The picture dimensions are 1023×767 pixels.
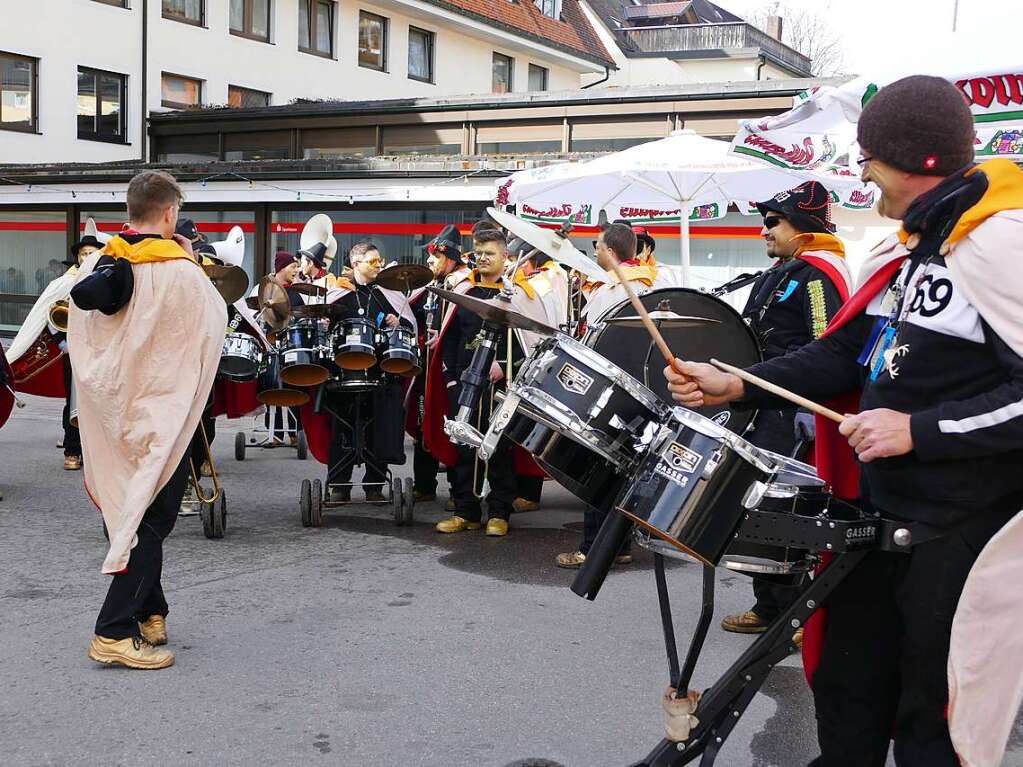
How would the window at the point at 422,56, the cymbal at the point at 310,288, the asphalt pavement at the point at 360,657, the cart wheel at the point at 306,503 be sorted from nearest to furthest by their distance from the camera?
the asphalt pavement at the point at 360,657
the cart wheel at the point at 306,503
the cymbal at the point at 310,288
the window at the point at 422,56

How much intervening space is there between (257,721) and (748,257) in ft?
38.5

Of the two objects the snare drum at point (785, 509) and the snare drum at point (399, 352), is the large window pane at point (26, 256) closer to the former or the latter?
the snare drum at point (399, 352)

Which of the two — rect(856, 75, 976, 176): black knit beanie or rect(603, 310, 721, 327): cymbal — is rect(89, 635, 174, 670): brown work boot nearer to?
rect(603, 310, 721, 327): cymbal

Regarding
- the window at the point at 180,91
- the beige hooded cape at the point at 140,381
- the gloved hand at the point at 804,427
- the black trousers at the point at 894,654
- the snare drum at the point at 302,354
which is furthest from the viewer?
the window at the point at 180,91

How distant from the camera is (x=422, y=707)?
173 inches

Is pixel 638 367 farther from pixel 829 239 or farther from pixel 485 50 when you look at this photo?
pixel 485 50

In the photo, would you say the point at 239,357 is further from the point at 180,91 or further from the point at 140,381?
the point at 180,91

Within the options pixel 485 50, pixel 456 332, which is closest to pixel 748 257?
pixel 456 332

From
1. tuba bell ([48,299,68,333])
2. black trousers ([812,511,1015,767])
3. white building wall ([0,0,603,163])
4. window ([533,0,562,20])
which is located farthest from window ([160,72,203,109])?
black trousers ([812,511,1015,767])

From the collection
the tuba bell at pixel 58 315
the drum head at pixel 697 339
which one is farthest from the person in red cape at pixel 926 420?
the tuba bell at pixel 58 315

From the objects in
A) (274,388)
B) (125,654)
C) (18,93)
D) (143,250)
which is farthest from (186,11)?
(125,654)

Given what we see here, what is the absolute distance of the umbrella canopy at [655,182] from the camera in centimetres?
957

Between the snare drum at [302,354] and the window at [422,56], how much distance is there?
88.3ft

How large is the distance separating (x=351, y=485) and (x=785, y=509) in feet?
18.8
